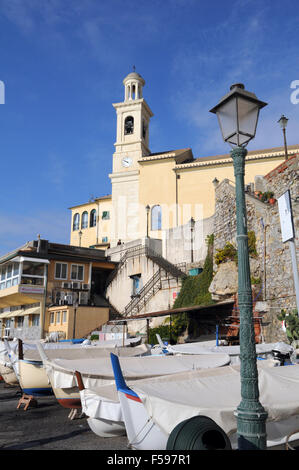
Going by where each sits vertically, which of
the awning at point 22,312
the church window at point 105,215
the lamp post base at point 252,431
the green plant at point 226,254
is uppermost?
the church window at point 105,215

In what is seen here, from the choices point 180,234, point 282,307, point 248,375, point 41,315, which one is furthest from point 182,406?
point 180,234

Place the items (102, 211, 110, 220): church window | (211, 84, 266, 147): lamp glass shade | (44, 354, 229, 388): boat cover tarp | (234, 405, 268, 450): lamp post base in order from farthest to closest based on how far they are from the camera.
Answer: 1. (102, 211, 110, 220): church window
2. (44, 354, 229, 388): boat cover tarp
3. (211, 84, 266, 147): lamp glass shade
4. (234, 405, 268, 450): lamp post base

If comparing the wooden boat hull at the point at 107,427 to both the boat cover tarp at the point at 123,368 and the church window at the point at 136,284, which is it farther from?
the church window at the point at 136,284

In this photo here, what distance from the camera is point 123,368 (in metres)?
9.57

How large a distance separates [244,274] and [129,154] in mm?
42568

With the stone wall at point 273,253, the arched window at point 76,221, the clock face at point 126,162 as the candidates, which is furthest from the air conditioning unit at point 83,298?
the arched window at point 76,221

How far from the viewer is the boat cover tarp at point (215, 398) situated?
4930 millimetres

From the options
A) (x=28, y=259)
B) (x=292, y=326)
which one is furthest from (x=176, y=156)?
(x=292, y=326)

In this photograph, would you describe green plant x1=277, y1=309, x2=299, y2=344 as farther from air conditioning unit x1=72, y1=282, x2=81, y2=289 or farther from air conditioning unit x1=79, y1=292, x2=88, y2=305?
air conditioning unit x1=72, y1=282, x2=81, y2=289

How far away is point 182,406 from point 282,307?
13.9m

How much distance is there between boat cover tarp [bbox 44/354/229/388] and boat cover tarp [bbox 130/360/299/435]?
3.27 m

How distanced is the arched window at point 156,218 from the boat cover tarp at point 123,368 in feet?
98.7

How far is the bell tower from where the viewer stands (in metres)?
43.4

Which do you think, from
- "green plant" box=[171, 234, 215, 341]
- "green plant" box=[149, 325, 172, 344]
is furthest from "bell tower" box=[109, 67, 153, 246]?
"green plant" box=[149, 325, 172, 344]
